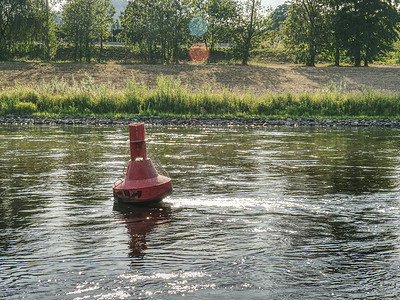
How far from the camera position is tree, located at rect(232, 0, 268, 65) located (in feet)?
193

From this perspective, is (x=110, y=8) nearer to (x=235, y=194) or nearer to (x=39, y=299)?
(x=235, y=194)

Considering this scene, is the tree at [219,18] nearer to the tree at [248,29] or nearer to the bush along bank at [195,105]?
the tree at [248,29]

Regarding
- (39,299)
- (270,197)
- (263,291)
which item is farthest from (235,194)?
(39,299)

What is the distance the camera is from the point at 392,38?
5638 centimetres

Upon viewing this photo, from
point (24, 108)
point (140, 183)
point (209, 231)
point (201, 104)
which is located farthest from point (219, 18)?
point (209, 231)

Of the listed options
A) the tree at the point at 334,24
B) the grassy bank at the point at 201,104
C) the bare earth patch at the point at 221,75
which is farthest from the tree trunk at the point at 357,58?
the grassy bank at the point at 201,104

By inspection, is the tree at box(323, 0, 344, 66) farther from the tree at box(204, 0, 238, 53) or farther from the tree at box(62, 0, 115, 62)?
the tree at box(62, 0, 115, 62)

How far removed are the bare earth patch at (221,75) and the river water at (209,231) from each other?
32018mm

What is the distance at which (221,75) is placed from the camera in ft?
164

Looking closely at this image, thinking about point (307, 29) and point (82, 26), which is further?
point (82, 26)

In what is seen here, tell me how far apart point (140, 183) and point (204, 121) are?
63.8ft

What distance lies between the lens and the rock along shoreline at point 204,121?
27.7 metres

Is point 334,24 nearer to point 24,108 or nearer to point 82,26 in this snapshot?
point 82,26

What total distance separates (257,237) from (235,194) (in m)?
2.80
